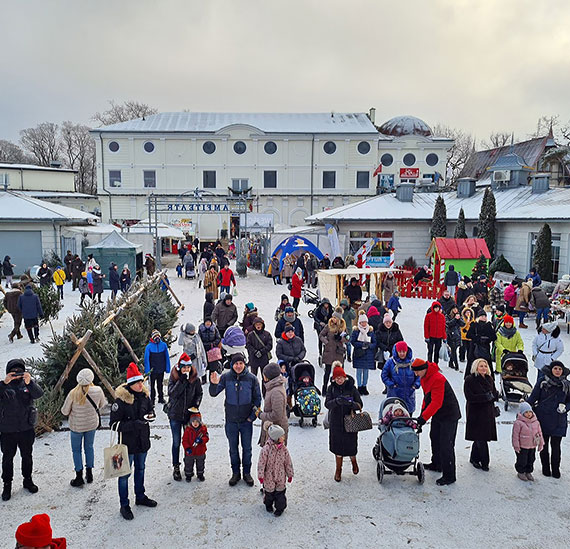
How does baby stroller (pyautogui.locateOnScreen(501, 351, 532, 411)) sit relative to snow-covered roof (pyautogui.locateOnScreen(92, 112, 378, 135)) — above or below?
below

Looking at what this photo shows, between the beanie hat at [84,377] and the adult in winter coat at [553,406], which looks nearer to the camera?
the beanie hat at [84,377]

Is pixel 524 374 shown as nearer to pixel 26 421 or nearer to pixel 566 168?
pixel 26 421

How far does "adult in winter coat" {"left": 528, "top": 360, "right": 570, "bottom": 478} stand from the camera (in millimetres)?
6410

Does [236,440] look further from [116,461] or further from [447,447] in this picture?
[447,447]

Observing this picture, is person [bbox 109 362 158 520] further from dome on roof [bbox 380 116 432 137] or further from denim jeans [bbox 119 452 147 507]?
dome on roof [bbox 380 116 432 137]

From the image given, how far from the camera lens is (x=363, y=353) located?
959cm

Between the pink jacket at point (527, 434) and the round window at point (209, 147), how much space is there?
44015 mm

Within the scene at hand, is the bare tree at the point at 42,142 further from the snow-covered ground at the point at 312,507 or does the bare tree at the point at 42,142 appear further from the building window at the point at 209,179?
the snow-covered ground at the point at 312,507

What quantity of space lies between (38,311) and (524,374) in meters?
11.3

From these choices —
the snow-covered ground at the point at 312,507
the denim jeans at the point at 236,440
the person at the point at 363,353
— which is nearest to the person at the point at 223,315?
the person at the point at 363,353

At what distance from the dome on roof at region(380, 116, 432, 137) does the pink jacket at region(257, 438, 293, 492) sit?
50.4 meters

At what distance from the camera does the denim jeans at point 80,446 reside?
619cm

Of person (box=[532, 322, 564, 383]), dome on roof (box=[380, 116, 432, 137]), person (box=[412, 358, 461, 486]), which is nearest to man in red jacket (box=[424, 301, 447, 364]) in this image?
person (box=[532, 322, 564, 383])

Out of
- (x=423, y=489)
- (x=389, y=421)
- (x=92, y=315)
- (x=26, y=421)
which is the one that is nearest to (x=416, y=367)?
(x=389, y=421)
